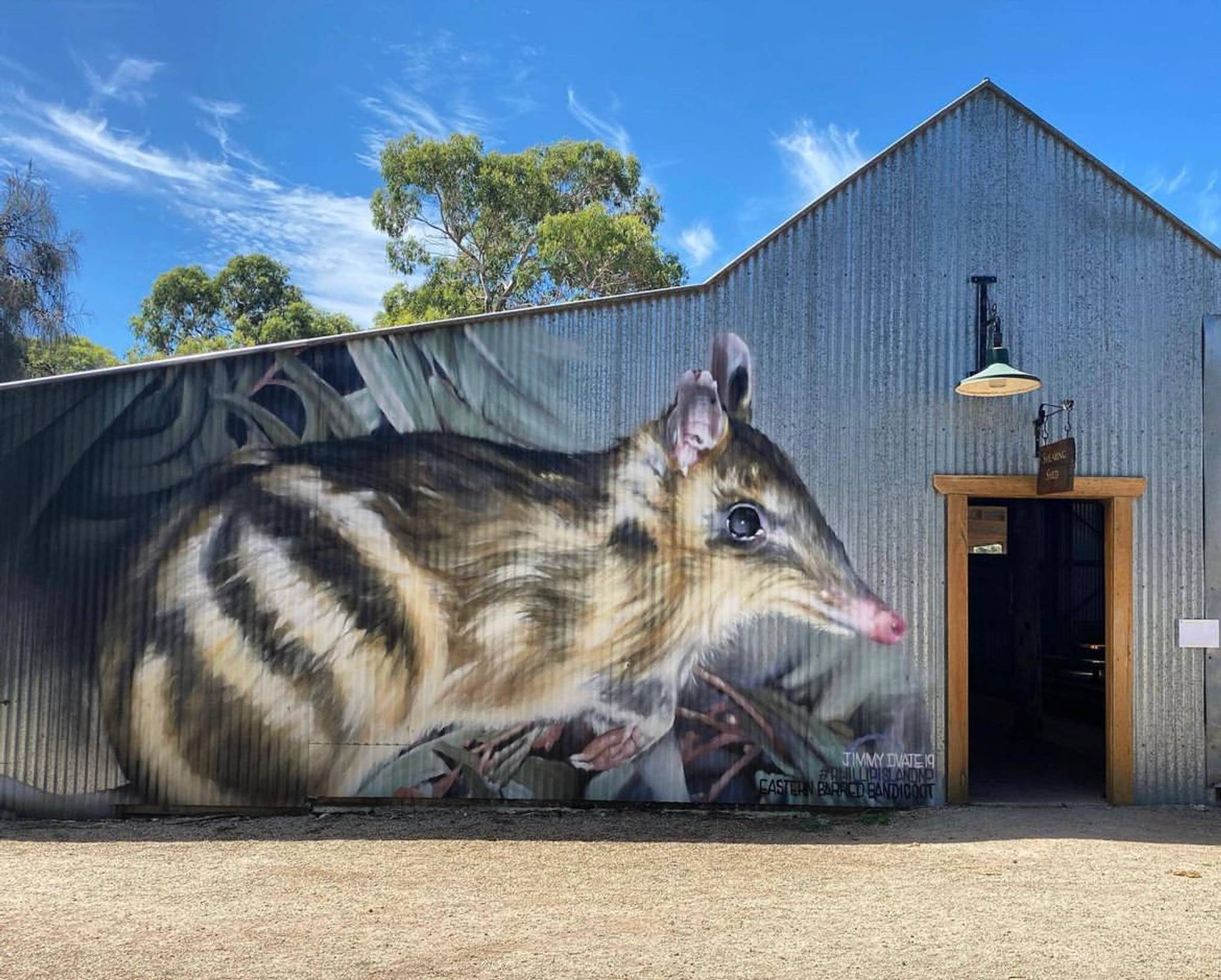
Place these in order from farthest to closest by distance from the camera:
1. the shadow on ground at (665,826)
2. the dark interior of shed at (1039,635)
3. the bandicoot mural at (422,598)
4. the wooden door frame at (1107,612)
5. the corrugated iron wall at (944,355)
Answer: the dark interior of shed at (1039,635), the corrugated iron wall at (944,355), the wooden door frame at (1107,612), the bandicoot mural at (422,598), the shadow on ground at (665,826)

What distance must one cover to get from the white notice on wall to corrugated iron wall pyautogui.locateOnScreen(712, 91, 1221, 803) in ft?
0.27

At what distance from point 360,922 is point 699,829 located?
3144 mm

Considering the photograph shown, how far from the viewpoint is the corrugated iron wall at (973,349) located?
27.5ft

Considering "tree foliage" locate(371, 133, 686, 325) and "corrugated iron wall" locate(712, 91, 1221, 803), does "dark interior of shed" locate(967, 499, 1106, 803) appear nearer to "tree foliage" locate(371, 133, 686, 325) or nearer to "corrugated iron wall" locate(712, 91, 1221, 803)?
"corrugated iron wall" locate(712, 91, 1221, 803)

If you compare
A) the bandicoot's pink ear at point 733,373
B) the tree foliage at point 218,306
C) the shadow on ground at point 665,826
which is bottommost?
the shadow on ground at point 665,826

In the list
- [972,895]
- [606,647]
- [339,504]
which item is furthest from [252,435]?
[972,895]

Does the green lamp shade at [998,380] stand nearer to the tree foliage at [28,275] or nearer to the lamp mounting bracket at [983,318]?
the lamp mounting bracket at [983,318]

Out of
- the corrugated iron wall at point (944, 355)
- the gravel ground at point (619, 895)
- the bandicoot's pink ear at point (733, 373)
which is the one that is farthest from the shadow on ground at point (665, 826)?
the bandicoot's pink ear at point (733, 373)

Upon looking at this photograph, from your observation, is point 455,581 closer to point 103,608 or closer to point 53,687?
point 103,608

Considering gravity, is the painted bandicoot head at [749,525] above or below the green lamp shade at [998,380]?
below

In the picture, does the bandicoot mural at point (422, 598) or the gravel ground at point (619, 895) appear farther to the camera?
the bandicoot mural at point (422, 598)

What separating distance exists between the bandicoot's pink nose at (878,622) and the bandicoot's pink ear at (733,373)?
77.5 inches

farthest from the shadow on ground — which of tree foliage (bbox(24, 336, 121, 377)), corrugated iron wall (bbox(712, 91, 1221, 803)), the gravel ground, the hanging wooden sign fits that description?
tree foliage (bbox(24, 336, 121, 377))

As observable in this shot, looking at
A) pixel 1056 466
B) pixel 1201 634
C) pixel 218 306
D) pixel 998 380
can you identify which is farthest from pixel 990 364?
pixel 218 306
